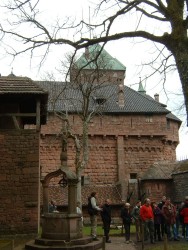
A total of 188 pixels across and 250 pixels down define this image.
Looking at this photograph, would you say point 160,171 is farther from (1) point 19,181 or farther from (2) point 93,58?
(2) point 93,58

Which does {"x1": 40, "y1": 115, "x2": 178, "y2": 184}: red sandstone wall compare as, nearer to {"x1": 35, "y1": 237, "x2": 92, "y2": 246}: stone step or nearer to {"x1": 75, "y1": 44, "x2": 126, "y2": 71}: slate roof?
{"x1": 75, "y1": 44, "x2": 126, "y2": 71}: slate roof

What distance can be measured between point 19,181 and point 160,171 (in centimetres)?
1619

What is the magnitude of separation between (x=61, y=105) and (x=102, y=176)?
716cm

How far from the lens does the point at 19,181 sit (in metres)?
15.8

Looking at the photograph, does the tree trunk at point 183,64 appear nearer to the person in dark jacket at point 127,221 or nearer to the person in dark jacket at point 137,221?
the person in dark jacket at point 127,221

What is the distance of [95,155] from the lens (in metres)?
32.8

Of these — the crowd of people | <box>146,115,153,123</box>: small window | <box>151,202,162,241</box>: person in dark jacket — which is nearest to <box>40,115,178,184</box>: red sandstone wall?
<box>146,115,153,123</box>: small window

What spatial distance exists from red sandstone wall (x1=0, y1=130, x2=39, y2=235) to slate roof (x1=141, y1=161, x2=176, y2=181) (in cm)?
1510

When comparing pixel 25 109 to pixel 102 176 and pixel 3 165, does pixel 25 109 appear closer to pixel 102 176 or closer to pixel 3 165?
pixel 3 165

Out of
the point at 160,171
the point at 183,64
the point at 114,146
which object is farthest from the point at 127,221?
the point at 114,146

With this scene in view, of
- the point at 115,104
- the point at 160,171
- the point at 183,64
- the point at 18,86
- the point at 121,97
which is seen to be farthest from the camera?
the point at 121,97

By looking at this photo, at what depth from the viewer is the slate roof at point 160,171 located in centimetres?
2917

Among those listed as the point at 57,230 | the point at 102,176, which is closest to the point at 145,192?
the point at 102,176

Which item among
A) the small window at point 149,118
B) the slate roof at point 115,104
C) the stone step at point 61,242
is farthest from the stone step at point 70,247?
the small window at point 149,118
